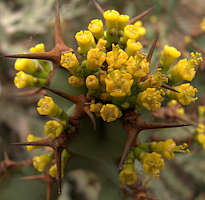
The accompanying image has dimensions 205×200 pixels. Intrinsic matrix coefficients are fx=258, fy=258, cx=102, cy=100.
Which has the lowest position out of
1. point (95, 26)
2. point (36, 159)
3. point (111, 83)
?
point (36, 159)

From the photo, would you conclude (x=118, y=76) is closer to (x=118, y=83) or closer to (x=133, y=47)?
(x=118, y=83)

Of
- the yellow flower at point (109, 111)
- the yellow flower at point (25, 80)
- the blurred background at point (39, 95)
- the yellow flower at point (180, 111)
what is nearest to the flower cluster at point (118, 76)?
the yellow flower at point (109, 111)

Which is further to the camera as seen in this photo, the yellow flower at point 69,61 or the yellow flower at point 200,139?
the yellow flower at point 200,139

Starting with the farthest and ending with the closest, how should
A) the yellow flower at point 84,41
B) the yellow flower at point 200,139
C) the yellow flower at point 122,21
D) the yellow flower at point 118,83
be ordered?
1. the yellow flower at point 200,139
2. the yellow flower at point 122,21
3. the yellow flower at point 84,41
4. the yellow flower at point 118,83

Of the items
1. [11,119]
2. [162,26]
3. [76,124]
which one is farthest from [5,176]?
[162,26]

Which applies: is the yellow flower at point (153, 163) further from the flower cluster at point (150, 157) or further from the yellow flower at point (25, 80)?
the yellow flower at point (25, 80)

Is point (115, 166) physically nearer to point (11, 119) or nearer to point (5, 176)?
point (5, 176)

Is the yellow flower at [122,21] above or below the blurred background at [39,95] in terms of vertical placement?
above
